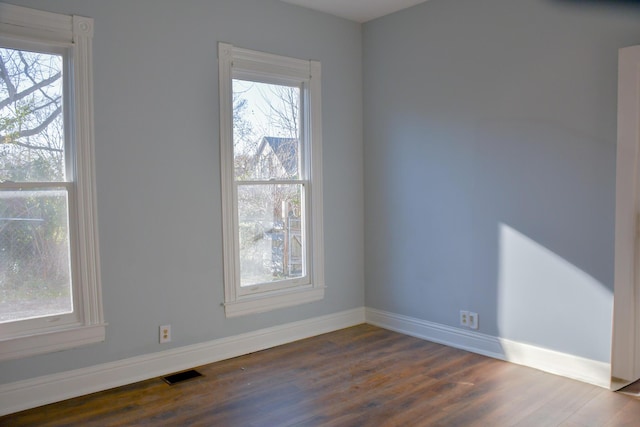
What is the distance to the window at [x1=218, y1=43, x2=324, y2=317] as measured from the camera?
387cm

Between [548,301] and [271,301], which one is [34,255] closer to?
[271,301]

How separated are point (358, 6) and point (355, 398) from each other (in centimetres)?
305

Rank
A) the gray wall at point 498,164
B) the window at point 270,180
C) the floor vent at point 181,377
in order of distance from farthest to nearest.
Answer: the window at point 270,180 < the floor vent at point 181,377 < the gray wall at point 498,164

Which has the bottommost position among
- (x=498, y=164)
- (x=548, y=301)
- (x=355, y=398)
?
(x=355, y=398)

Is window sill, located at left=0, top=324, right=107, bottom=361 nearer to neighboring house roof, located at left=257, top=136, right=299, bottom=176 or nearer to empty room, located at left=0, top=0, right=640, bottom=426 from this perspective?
empty room, located at left=0, top=0, right=640, bottom=426

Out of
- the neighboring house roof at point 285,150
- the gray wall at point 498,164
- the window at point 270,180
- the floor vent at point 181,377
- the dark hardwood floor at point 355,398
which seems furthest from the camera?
the neighboring house roof at point 285,150

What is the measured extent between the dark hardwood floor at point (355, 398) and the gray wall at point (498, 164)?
0.40 meters

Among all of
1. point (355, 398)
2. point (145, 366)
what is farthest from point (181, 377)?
point (355, 398)

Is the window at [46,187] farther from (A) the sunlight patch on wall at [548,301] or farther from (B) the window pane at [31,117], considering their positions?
(A) the sunlight patch on wall at [548,301]

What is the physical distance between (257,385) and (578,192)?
2.41 m

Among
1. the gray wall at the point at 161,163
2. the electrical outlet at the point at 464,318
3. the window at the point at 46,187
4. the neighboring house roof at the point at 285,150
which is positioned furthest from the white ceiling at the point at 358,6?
the electrical outlet at the point at 464,318

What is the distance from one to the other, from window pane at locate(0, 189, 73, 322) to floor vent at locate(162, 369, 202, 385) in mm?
781

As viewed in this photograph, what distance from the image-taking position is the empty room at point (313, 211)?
3051mm

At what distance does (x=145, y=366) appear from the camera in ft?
11.4
